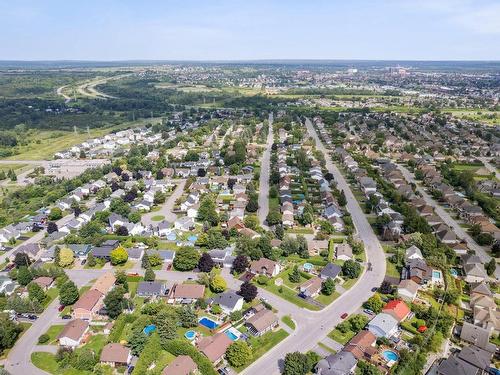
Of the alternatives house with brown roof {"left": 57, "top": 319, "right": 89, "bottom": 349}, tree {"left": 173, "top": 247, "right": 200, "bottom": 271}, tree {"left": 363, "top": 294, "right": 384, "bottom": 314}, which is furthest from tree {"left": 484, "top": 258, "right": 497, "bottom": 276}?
house with brown roof {"left": 57, "top": 319, "right": 89, "bottom": 349}

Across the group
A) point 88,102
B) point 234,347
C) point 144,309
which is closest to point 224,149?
point 144,309

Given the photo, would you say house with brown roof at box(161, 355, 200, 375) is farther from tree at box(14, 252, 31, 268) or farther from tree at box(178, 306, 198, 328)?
tree at box(14, 252, 31, 268)

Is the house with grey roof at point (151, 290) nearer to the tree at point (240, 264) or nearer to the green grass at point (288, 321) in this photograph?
the tree at point (240, 264)

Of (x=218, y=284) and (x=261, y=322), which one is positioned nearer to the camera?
(x=261, y=322)

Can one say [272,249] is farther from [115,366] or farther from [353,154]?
[353,154]

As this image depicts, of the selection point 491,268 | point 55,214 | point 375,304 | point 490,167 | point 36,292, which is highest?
point 490,167

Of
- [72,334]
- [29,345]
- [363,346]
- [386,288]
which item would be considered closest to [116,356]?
[72,334]

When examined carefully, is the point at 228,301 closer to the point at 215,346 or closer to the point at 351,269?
the point at 215,346
